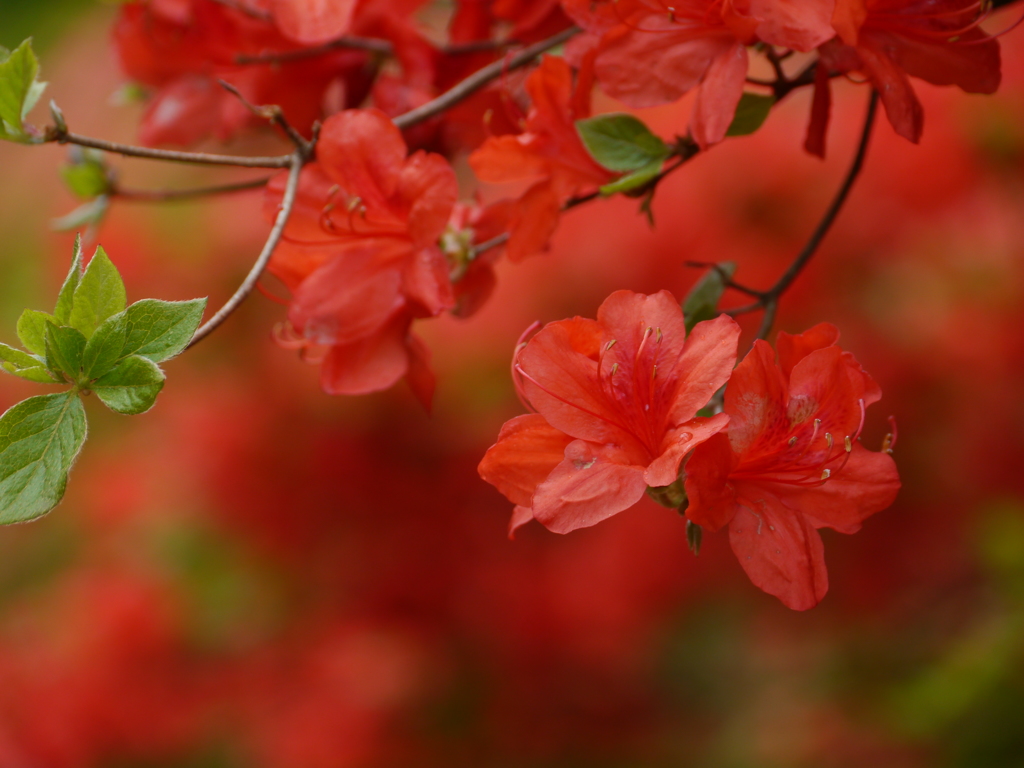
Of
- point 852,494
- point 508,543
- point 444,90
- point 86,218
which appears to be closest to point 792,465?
point 852,494

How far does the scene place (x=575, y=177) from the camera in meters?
0.47

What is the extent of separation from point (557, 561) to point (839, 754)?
501mm

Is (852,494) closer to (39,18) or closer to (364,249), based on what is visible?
(364,249)

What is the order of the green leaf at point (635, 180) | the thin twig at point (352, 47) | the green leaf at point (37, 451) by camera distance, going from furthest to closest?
1. the thin twig at point (352, 47)
2. the green leaf at point (635, 180)
3. the green leaf at point (37, 451)

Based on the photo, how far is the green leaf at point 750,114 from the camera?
1.40 ft

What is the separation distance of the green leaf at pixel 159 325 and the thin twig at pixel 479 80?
0.68 ft

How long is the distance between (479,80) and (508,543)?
3.56 ft

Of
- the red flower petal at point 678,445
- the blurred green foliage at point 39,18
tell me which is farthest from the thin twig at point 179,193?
the blurred green foliage at point 39,18

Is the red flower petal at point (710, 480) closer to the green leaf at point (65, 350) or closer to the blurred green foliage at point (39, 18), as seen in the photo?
the green leaf at point (65, 350)

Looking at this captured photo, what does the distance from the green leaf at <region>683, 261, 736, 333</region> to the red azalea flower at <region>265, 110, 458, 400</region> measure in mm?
114

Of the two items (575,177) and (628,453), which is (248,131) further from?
(628,453)

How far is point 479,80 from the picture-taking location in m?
0.52

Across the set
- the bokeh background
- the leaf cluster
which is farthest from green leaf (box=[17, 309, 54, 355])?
the bokeh background

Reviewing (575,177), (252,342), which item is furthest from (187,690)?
(575,177)
